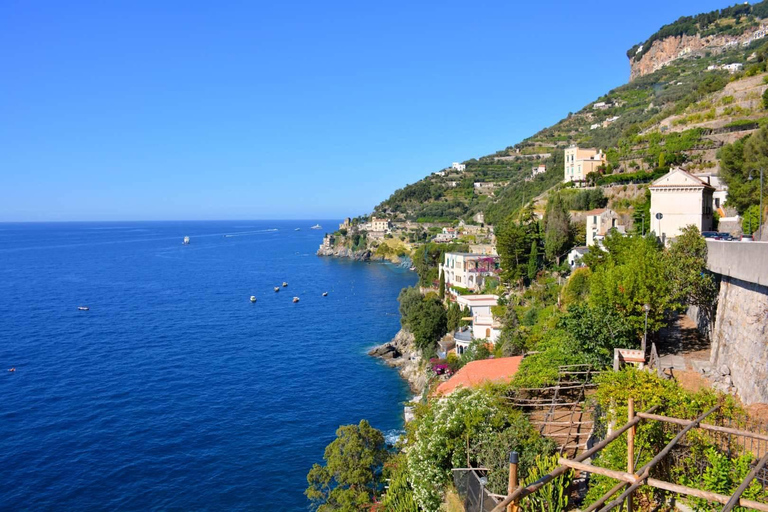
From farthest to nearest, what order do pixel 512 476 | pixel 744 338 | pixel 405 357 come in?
1. pixel 405 357
2. pixel 744 338
3. pixel 512 476

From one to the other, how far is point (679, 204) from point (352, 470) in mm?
22999

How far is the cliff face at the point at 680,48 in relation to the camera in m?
106

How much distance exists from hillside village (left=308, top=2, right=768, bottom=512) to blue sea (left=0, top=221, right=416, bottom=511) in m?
5.55

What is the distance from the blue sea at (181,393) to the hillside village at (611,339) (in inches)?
219

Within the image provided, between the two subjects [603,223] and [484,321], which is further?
[603,223]

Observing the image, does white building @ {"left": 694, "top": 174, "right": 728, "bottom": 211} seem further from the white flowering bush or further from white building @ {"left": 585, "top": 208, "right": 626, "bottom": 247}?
the white flowering bush

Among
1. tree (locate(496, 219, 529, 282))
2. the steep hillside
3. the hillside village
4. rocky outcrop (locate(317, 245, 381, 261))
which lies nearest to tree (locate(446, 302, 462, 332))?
the hillside village

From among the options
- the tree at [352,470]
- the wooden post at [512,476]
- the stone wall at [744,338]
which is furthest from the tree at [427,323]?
the wooden post at [512,476]

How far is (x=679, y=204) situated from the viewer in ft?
94.4

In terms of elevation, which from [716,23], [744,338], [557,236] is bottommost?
[744,338]

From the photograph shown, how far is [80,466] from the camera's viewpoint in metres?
24.7

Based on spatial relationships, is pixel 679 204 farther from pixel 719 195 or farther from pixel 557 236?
pixel 557 236

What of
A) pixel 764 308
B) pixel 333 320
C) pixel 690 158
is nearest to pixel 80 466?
pixel 764 308

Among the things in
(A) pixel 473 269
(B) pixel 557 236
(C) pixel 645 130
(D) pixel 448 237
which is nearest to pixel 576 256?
(B) pixel 557 236
